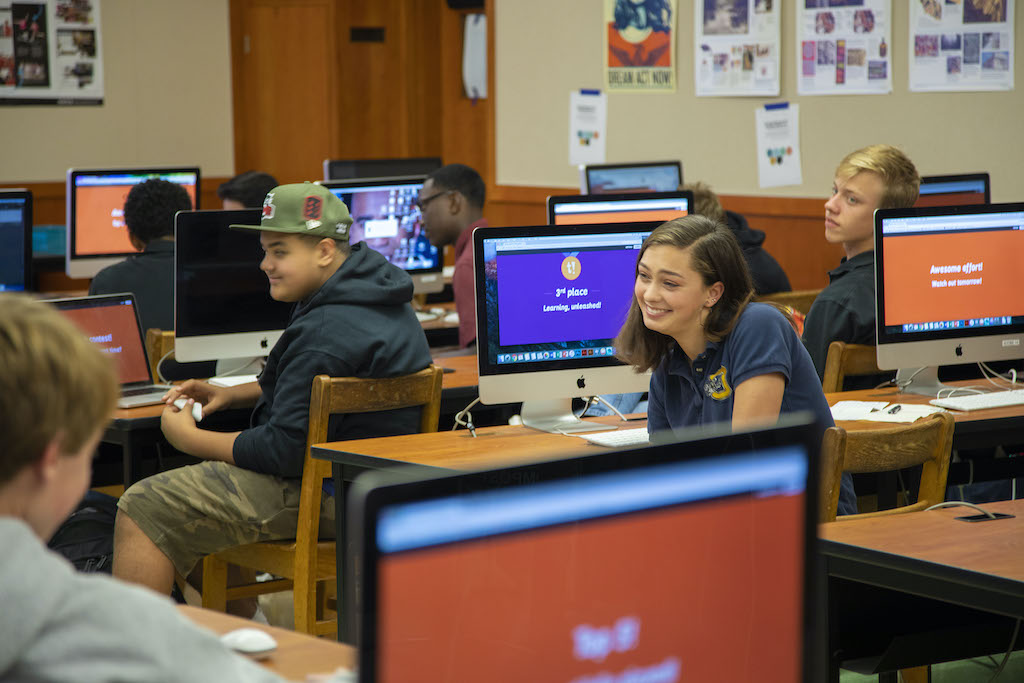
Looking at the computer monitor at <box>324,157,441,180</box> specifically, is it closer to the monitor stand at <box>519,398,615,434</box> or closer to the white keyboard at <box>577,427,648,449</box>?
the monitor stand at <box>519,398,615,434</box>

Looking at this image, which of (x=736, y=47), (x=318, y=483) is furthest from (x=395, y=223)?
(x=318, y=483)

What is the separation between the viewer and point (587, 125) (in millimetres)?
7375

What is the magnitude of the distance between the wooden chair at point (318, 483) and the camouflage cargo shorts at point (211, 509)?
6cm

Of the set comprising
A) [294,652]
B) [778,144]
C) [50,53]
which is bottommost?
[294,652]

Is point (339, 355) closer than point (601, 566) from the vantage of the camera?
No

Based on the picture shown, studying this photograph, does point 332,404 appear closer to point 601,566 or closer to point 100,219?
point 601,566

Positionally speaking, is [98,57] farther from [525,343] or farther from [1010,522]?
[1010,522]

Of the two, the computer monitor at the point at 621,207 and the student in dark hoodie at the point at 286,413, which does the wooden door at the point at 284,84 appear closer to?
the computer monitor at the point at 621,207

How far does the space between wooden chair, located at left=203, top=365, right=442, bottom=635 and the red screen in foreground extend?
2.05 meters

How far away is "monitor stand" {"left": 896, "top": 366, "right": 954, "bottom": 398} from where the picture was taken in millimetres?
3891

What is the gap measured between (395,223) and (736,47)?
6.83 feet

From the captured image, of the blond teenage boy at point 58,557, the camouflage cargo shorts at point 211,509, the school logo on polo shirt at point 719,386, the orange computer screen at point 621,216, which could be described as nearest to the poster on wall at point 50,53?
the orange computer screen at point 621,216

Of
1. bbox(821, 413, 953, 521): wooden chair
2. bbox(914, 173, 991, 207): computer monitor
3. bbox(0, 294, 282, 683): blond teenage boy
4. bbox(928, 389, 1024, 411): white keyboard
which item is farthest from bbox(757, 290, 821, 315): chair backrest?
bbox(0, 294, 282, 683): blond teenage boy

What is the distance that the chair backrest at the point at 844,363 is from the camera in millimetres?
3734
